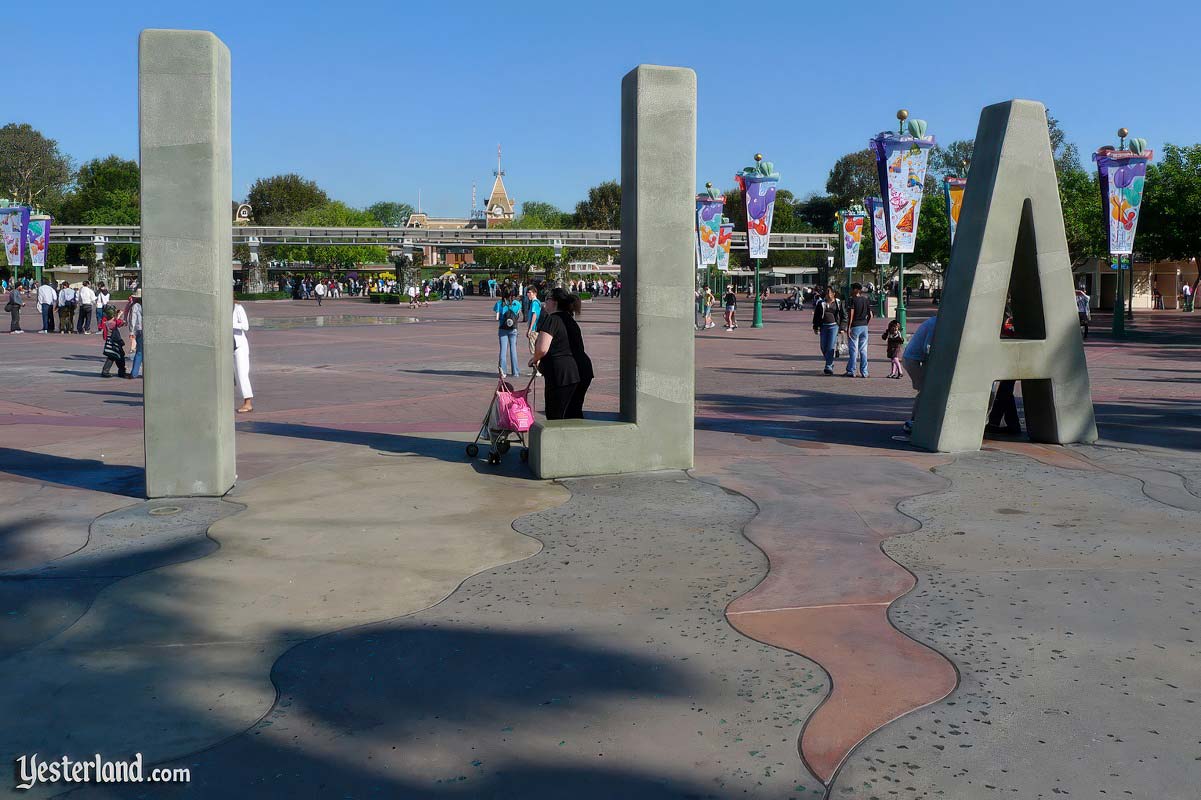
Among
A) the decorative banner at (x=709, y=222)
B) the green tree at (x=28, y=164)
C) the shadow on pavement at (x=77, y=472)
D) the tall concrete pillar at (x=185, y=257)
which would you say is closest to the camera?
the tall concrete pillar at (x=185, y=257)

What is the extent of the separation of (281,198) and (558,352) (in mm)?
104038

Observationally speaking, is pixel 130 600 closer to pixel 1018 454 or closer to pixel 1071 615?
pixel 1071 615

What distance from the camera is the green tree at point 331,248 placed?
97738mm

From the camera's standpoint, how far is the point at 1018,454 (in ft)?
33.7

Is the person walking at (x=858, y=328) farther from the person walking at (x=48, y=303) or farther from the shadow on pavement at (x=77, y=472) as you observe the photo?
the person walking at (x=48, y=303)

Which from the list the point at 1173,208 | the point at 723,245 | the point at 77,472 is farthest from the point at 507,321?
the point at 1173,208

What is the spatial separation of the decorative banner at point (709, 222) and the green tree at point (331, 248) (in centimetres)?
6088

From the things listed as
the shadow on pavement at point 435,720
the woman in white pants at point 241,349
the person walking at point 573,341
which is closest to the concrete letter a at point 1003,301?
the person walking at point 573,341

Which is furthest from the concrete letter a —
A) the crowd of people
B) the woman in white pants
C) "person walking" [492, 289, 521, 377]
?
"person walking" [492, 289, 521, 377]

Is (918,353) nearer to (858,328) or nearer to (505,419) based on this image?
(505,419)

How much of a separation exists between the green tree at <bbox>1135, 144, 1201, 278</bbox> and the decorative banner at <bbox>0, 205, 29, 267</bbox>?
44.8 m

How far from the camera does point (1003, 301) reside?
10398mm

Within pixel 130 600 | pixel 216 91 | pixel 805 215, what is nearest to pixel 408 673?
pixel 130 600

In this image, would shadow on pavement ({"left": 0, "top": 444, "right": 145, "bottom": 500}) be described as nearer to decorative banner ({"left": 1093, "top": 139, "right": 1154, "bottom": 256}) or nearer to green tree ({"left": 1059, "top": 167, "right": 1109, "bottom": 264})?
decorative banner ({"left": 1093, "top": 139, "right": 1154, "bottom": 256})
